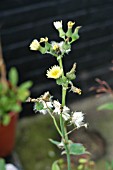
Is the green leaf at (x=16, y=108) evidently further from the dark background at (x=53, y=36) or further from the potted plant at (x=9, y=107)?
the dark background at (x=53, y=36)

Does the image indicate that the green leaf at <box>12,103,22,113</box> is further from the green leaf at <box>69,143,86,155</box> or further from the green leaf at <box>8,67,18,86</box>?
the green leaf at <box>69,143,86,155</box>

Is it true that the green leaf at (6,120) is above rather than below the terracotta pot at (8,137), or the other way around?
above

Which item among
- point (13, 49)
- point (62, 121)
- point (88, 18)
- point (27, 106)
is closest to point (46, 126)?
point (27, 106)

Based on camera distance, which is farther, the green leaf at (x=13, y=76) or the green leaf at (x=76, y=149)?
the green leaf at (x=13, y=76)

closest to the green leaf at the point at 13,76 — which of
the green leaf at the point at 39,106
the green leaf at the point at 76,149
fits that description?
the green leaf at the point at 76,149

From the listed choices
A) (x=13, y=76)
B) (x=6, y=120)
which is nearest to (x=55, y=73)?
(x=6, y=120)

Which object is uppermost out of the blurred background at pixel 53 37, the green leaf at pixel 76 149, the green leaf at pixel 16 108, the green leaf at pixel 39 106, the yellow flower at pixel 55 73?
the blurred background at pixel 53 37

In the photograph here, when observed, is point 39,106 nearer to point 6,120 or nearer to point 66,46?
point 66,46
